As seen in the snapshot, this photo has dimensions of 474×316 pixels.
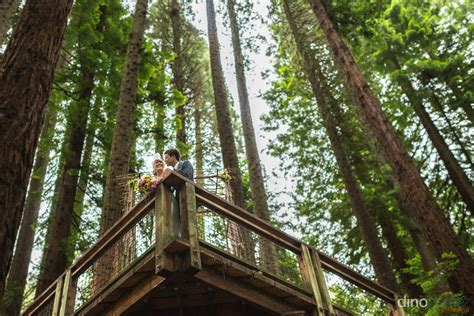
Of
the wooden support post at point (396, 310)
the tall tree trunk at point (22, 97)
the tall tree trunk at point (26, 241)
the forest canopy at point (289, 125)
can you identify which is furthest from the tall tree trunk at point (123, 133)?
the wooden support post at point (396, 310)

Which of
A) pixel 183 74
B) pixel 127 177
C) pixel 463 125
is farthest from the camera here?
pixel 183 74

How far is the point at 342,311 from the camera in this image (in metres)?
6.03

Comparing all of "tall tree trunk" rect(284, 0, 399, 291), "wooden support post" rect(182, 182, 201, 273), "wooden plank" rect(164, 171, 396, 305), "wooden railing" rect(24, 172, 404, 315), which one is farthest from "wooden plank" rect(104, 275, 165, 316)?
"tall tree trunk" rect(284, 0, 399, 291)

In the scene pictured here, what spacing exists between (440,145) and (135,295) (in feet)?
40.6

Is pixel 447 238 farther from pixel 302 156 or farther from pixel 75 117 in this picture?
pixel 302 156

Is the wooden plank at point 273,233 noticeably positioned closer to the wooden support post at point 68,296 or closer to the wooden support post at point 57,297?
the wooden support post at point 68,296

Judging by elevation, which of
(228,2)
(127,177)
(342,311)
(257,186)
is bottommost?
(342,311)

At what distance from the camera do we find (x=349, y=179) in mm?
12312

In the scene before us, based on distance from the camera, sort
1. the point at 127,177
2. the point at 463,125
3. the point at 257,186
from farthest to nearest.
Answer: the point at 463,125 < the point at 257,186 < the point at 127,177

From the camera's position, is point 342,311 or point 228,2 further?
point 228,2

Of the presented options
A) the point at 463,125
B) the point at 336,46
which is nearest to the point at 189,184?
the point at 336,46

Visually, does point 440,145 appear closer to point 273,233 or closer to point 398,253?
point 398,253

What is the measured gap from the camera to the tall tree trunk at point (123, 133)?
24.3ft

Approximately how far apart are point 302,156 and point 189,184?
44.6 feet
